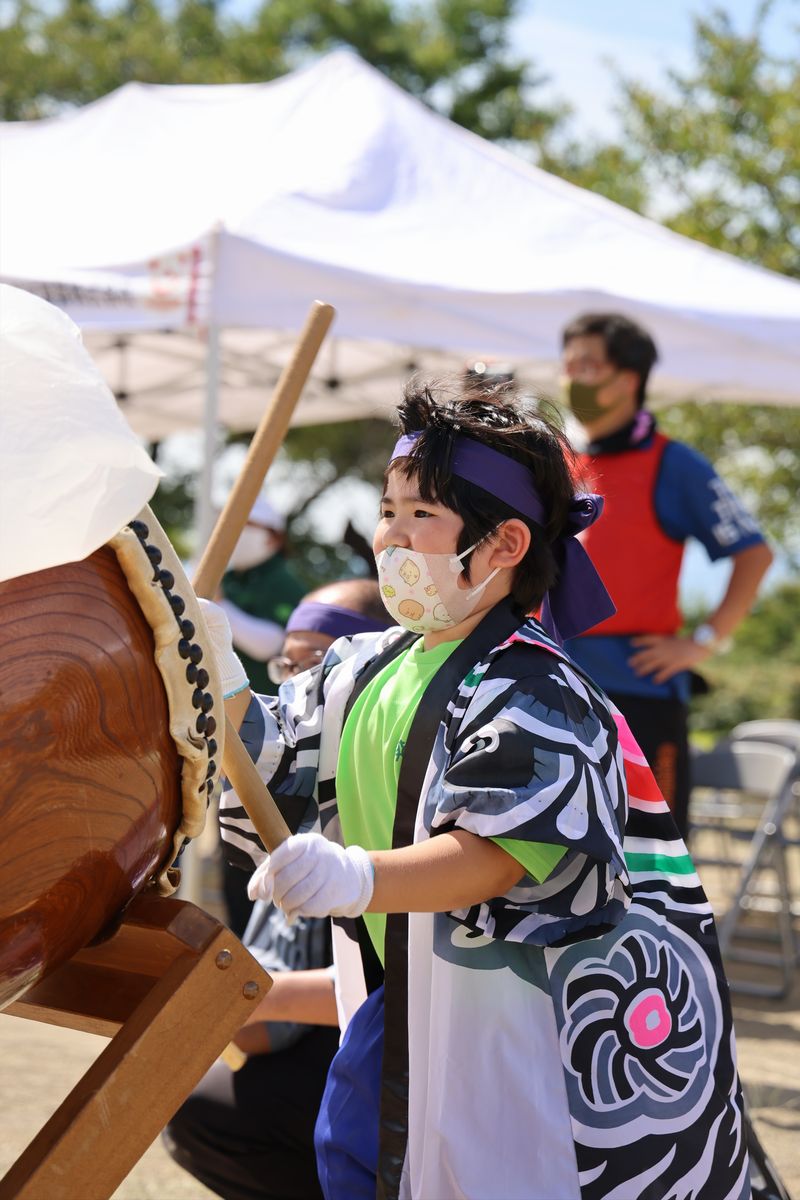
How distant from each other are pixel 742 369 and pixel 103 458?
3694mm

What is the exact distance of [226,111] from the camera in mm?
5305

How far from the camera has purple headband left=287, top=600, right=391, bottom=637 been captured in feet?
9.20

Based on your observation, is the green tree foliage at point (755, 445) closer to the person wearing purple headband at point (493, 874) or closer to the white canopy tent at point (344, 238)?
the white canopy tent at point (344, 238)

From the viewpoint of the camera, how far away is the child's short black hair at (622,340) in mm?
3793

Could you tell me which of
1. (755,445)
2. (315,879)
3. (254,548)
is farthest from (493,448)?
(755,445)

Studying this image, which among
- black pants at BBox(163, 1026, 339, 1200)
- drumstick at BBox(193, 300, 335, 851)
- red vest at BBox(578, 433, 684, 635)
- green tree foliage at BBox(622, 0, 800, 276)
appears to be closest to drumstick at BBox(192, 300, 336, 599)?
drumstick at BBox(193, 300, 335, 851)

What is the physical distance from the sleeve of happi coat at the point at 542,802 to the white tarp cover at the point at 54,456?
502 millimetres

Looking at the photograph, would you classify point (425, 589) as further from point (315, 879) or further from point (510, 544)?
point (315, 879)

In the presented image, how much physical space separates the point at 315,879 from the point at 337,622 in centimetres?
142

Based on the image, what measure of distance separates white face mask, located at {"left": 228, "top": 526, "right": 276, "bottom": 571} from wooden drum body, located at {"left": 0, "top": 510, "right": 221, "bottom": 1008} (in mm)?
3607

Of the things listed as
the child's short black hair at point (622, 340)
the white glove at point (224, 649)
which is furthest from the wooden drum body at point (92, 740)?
the child's short black hair at point (622, 340)

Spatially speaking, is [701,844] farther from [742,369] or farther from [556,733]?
[556,733]

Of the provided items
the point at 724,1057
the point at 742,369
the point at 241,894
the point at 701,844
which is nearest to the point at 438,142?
the point at 742,369

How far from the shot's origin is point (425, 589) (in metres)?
1.74
